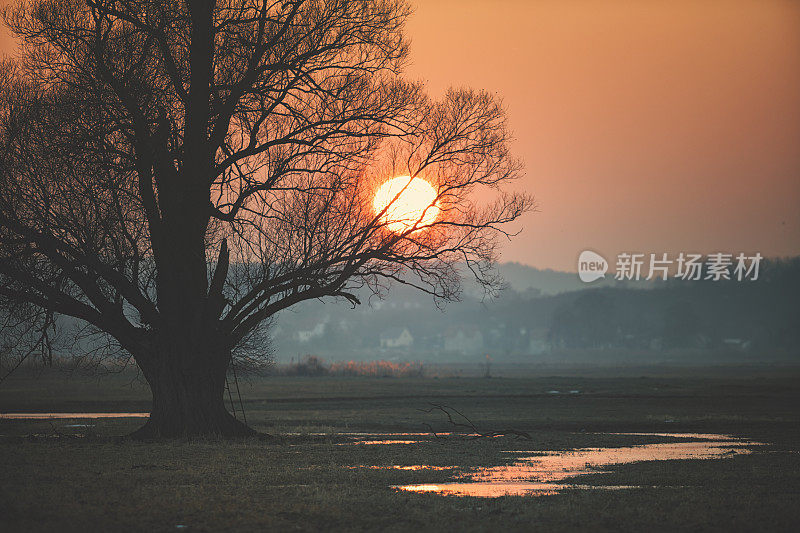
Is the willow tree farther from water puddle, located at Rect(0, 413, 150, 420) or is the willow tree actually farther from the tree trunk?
water puddle, located at Rect(0, 413, 150, 420)

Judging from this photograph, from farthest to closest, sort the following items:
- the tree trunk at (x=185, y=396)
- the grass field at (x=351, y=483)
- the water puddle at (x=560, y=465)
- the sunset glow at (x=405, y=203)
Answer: the sunset glow at (x=405, y=203) < the tree trunk at (x=185, y=396) < the water puddle at (x=560, y=465) < the grass field at (x=351, y=483)

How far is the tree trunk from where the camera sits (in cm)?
2564

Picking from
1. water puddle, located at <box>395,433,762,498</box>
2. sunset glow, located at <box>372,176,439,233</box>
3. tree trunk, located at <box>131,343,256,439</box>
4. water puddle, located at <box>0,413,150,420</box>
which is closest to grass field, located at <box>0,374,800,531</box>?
water puddle, located at <box>395,433,762,498</box>

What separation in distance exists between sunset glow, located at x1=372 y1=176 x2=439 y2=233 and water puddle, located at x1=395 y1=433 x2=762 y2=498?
7.49 metres

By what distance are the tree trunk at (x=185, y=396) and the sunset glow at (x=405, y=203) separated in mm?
6265

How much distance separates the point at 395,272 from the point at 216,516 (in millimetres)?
15314

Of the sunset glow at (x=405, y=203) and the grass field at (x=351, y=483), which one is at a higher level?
the sunset glow at (x=405, y=203)

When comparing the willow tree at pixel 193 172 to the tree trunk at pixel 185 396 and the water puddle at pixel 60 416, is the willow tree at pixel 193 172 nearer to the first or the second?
the tree trunk at pixel 185 396

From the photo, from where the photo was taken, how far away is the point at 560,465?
2059 cm

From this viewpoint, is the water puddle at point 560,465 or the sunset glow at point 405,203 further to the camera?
the sunset glow at point 405,203

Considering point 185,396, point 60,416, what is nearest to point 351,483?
point 185,396

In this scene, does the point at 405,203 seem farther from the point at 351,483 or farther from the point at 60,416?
the point at 60,416

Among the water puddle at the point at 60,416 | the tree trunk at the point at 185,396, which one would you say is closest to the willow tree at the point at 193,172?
the tree trunk at the point at 185,396

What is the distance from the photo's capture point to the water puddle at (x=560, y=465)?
16188mm
